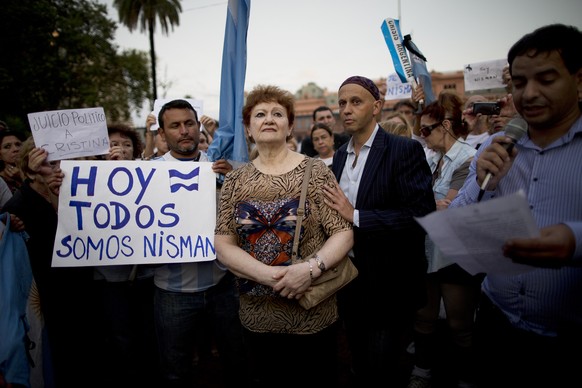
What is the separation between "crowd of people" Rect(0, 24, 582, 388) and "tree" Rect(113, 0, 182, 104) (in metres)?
22.0

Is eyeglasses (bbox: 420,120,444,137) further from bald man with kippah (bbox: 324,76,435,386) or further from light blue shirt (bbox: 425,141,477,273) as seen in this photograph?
bald man with kippah (bbox: 324,76,435,386)

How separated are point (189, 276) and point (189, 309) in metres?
0.25

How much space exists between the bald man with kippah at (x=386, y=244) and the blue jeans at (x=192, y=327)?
97cm

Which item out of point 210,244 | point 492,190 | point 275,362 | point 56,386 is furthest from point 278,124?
point 56,386

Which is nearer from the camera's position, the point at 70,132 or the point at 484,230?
the point at 484,230

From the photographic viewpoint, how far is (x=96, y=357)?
3379mm

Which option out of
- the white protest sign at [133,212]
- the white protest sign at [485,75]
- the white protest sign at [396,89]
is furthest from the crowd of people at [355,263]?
the white protest sign at [396,89]

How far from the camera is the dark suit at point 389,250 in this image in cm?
243

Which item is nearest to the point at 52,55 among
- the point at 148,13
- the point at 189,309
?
the point at 148,13

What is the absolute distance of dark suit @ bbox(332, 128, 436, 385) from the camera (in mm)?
2428

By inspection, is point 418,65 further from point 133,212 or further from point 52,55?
point 52,55

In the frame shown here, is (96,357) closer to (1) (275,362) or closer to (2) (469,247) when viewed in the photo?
(1) (275,362)

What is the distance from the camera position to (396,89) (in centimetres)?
631

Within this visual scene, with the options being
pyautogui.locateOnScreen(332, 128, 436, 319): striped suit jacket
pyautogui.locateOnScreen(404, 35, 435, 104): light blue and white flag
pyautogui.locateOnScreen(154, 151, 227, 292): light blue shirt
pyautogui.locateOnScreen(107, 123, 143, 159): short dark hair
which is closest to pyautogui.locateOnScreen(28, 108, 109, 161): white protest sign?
pyautogui.locateOnScreen(107, 123, 143, 159): short dark hair
